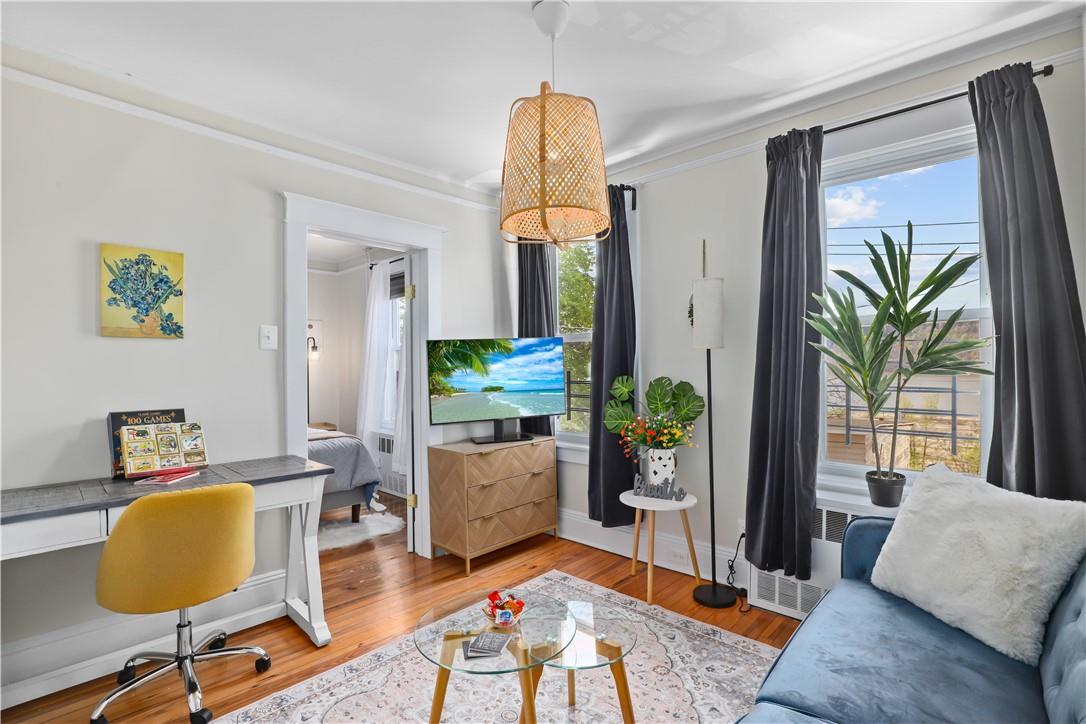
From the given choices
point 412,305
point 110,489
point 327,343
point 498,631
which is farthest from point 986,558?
point 327,343

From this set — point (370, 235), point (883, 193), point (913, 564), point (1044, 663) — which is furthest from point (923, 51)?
point (370, 235)

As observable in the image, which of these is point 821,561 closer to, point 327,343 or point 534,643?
point 534,643

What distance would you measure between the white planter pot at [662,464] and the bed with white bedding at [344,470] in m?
2.34

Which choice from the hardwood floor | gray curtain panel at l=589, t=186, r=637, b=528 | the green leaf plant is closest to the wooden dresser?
the hardwood floor

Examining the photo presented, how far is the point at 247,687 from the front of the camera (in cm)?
222

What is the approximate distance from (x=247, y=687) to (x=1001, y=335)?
334 centimetres

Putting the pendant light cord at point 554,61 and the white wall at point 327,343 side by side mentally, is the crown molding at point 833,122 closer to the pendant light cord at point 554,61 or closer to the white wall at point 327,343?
the pendant light cord at point 554,61

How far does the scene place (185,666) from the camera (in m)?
2.12

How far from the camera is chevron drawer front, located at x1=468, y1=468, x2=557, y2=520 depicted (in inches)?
134

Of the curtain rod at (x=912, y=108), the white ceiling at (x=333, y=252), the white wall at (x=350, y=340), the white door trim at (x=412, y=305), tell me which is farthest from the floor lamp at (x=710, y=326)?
the white wall at (x=350, y=340)

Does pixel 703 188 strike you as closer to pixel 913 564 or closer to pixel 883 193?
pixel 883 193

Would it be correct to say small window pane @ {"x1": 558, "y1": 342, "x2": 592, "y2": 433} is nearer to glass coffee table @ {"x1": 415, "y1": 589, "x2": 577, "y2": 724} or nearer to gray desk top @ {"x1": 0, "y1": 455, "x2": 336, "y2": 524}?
gray desk top @ {"x1": 0, "y1": 455, "x2": 336, "y2": 524}

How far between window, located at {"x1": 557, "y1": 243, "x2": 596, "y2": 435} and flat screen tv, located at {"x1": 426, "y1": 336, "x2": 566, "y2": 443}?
0.15m

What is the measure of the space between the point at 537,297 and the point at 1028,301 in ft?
8.99
